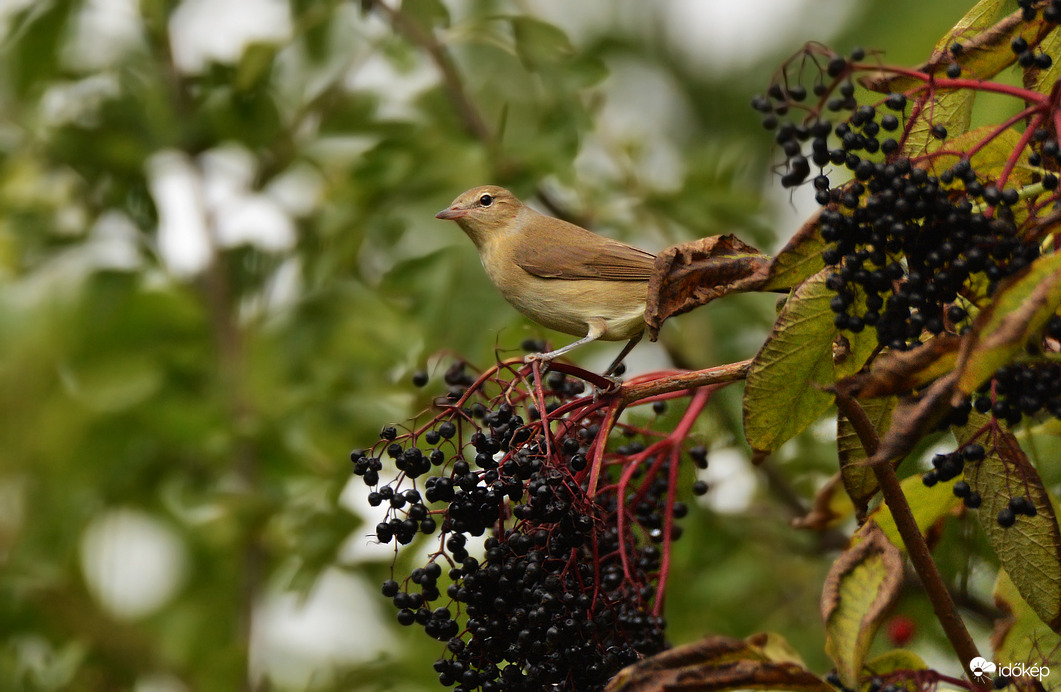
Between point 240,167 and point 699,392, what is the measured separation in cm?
347

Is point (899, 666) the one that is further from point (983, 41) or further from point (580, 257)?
point (580, 257)

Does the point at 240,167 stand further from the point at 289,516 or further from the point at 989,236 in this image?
the point at 989,236

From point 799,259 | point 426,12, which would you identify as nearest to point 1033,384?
point 799,259

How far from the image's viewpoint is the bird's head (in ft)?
16.0

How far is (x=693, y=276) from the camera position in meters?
2.36

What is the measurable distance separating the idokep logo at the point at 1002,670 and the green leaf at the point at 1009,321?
2.94 ft

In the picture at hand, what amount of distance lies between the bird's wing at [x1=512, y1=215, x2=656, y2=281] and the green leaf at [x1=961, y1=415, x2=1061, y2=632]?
Answer: 1832 mm

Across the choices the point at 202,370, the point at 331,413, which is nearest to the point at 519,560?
the point at 331,413

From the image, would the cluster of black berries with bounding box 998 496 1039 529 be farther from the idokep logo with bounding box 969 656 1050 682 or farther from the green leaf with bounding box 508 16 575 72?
the green leaf with bounding box 508 16 575 72

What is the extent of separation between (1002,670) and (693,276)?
1165 mm

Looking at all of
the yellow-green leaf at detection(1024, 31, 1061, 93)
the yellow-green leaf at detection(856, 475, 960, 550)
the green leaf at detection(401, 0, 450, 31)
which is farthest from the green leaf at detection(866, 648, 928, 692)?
the green leaf at detection(401, 0, 450, 31)

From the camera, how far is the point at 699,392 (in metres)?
2.98

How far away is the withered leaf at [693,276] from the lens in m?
2.33

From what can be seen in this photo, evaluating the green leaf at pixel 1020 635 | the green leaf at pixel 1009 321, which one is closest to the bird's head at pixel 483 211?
the green leaf at pixel 1020 635
